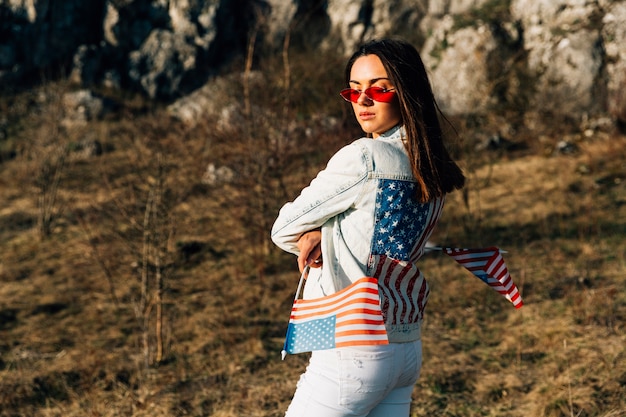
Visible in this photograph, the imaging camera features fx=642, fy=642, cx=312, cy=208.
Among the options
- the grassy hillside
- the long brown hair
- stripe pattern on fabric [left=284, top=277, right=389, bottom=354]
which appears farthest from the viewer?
the grassy hillside

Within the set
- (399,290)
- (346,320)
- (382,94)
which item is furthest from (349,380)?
(382,94)

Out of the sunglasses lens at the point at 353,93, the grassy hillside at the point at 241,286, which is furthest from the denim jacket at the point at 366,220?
the grassy hillside at the point at 241,286

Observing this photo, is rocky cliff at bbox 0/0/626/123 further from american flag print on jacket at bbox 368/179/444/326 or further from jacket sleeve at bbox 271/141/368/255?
jacket sleeve at bbox 271/141/368/255

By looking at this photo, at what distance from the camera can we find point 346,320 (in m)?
1.36

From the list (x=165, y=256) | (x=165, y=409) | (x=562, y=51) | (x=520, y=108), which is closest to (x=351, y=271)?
(x=165, y=409)

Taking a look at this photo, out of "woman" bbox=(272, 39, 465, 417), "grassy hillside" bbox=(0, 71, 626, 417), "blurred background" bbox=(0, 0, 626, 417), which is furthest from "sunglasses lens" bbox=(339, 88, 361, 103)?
"grassy hillside" bbox=(0, 71, 626, 417)

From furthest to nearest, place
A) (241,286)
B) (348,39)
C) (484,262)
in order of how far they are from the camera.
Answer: (348,39), (241,286), (484,262)

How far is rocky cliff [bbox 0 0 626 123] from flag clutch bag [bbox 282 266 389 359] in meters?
13.3

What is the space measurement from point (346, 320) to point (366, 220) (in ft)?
0.73

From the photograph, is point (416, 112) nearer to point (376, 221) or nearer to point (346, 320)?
point (376, 221)

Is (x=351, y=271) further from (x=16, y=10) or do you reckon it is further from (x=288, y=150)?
(x=16, y=10)

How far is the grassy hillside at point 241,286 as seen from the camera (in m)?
4.49

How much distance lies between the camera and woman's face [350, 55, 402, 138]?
1.49 meters

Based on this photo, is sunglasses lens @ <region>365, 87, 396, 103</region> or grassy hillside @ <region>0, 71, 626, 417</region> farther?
grassy hillside @ <region>0, 71, 626, 417</region>
